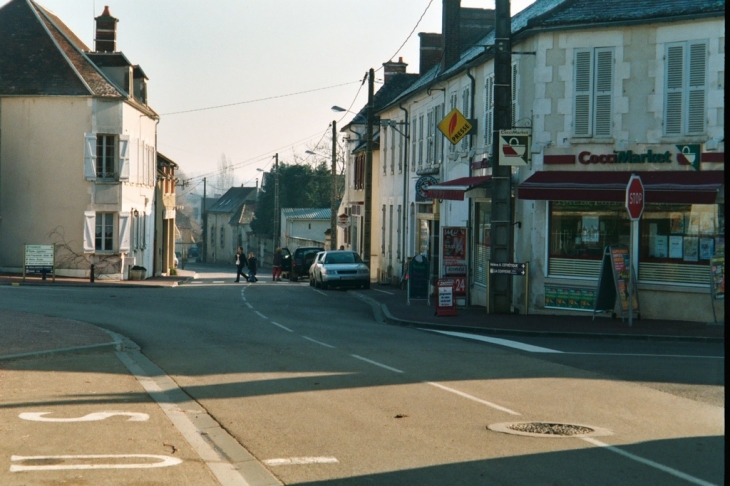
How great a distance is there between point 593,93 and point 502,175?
289 centimetres

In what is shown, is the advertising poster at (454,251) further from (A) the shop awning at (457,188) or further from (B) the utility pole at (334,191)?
(B) the utility pole at (334,191)

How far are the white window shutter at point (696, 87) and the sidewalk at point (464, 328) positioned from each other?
174 inches

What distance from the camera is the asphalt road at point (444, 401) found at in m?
7.62

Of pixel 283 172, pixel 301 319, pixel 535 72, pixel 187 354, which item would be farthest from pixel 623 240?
pixel 283 172

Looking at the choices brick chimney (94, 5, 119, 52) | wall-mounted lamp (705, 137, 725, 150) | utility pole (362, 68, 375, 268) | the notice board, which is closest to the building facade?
brick chimney (94, 5, 119, 52)

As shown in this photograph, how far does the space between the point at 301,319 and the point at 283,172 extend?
70627mm

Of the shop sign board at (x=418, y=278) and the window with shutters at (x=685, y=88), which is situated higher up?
the window with shutters at (x=685, y=88)

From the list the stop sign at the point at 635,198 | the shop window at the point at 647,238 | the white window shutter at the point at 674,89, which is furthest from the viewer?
the white window shutter at the point at 674,89

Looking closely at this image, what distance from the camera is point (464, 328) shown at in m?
20.5

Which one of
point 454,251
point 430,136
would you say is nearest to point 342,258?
point 430,136

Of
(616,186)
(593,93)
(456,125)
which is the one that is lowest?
(616,186)

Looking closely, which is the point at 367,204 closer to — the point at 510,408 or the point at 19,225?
the point at 19,225

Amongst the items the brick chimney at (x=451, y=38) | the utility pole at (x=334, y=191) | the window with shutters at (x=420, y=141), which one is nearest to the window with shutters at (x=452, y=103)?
the brick chimney at (x=451, y=38)

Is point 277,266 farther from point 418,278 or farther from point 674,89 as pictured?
point 674,89
